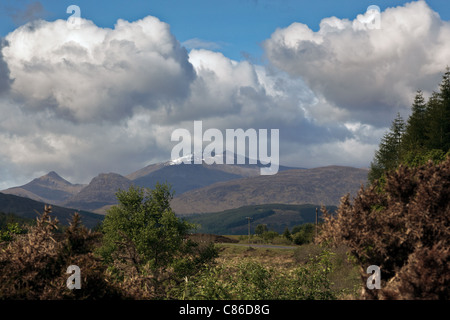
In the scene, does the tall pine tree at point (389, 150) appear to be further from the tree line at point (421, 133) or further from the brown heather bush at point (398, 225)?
the brown heather bush at point (398, 225)

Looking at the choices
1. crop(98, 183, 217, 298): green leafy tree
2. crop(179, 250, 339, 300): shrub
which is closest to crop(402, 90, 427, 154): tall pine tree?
crop(98, 183, 217, 298): green leafy tree

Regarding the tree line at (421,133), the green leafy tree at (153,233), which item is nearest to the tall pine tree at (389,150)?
the tree line at (421,133)

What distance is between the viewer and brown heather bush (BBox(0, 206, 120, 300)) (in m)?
11.2

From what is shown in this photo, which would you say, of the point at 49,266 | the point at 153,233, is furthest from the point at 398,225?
the point at 153,233

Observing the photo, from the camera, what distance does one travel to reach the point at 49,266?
1207 cm

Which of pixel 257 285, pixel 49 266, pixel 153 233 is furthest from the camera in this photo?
pixel 153 233

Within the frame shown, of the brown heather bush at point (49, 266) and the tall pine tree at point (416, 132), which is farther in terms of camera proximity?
the tall pine tree at point (416, 132)

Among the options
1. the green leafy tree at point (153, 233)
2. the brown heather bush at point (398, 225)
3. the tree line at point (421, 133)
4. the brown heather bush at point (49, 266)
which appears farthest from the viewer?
the tree line at point (421, 133)

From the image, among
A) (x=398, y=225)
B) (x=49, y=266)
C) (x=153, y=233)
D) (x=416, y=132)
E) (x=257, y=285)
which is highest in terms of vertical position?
(x=416, y=132)

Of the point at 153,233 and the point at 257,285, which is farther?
the point at 153,233

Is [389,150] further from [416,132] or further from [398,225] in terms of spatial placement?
[398,225]

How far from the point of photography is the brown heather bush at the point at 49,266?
36.8 ft

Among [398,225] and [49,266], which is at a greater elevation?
[398,225]
